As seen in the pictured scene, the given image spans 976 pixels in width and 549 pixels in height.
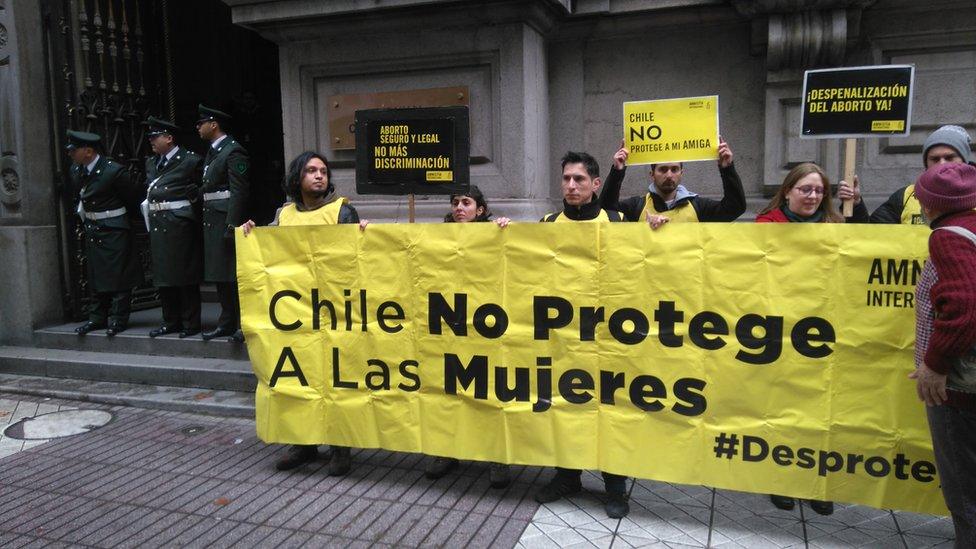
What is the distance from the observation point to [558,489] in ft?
12.6

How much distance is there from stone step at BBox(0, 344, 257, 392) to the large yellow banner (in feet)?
6.17

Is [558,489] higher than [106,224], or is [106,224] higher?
[106,224]

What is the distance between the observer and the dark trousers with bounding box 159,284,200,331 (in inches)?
266

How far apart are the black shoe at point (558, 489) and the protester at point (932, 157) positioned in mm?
2195

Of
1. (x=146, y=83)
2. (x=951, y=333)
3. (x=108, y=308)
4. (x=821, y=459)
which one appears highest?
(x=146, y=83)

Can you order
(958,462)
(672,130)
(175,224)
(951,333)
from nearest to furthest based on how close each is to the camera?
(951,333), (958,462), (672,130), (175,224)

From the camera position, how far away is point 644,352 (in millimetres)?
3547

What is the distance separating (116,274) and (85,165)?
3.84ft

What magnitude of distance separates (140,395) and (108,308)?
182 cm

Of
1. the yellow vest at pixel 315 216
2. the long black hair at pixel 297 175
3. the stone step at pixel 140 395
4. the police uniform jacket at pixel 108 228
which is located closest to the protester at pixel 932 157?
the yellow vest at pixel 315 216

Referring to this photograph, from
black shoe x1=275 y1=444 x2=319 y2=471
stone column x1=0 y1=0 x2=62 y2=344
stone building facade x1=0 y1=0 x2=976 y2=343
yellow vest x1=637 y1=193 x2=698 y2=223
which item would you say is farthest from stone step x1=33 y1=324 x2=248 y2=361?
yellow vest x1=637 y1=193 x2=698 y2=223

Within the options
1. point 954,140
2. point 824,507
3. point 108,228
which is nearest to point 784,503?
point 824,507

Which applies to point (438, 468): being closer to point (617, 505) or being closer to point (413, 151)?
point (617, 505)

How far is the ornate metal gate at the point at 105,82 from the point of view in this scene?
734 cm
